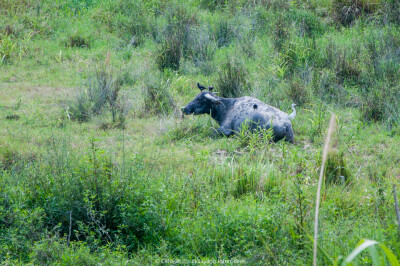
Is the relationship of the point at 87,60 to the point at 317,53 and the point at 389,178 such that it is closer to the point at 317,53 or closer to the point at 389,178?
the point at 317,53

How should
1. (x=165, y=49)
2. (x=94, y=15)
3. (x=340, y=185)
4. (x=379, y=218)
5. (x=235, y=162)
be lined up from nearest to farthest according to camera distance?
(x=379, y=218)
(x=340, y=185)
(x=235, y=162)
(x=165, y=49)
(x=94, y=15)

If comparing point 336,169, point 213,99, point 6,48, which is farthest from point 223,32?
point 336,169

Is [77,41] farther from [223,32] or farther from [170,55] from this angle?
[223,32]

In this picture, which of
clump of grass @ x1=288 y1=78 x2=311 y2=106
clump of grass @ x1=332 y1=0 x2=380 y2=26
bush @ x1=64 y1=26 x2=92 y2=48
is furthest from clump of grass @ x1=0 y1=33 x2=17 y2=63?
clump of grass @ x1=332 y1=0 x2=380 y2=26

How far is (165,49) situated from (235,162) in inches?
213

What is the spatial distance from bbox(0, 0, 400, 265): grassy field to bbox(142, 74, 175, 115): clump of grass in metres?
0.03

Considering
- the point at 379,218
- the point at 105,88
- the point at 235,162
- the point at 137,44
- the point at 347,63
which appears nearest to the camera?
the point at 379,218

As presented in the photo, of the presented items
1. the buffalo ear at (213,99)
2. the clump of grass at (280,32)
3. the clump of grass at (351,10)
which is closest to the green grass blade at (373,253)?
the buffalo ear at (213,99)

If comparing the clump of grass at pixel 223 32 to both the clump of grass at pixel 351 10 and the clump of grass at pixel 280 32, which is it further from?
the clump of grass at pixel 351 10

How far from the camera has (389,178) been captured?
514cm

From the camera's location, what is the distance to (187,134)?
23.0 ft

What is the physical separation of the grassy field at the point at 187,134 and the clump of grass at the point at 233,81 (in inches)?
1.1

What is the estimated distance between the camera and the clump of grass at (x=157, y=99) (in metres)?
8.13

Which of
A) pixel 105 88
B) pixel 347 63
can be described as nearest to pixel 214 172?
pixel 105 88
